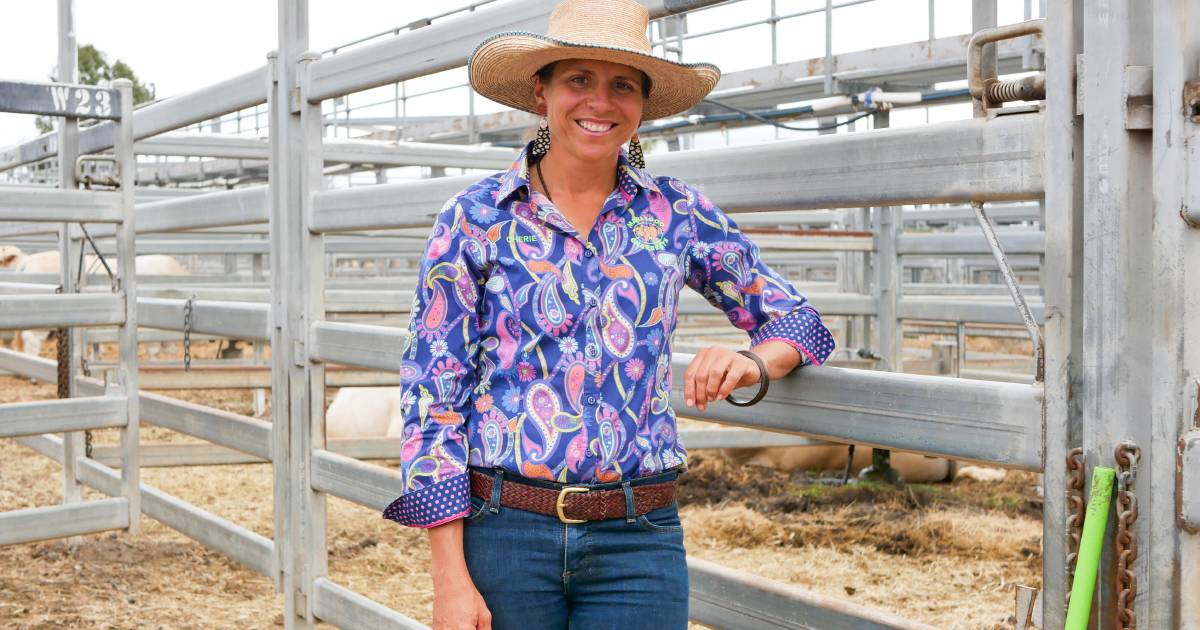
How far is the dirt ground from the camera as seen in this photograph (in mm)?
3857

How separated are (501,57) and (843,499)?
3534mm

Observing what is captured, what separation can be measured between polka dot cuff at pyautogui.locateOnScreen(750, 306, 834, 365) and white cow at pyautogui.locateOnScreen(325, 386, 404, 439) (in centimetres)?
459

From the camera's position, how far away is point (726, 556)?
4324 mm

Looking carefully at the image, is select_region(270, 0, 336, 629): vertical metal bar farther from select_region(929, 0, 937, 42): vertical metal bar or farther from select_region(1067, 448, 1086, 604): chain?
select_region(929, 0, 937, 42): vertical metal bar

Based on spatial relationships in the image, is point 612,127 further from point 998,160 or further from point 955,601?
point 955,601

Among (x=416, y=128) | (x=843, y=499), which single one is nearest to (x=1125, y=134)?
(x=843, y=499)

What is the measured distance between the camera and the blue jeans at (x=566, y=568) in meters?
1.85

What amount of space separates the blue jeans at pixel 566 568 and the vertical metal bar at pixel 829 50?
703 cm

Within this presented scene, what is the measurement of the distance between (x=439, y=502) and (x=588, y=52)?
70 centimetres

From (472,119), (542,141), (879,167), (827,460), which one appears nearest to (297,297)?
(542,141)

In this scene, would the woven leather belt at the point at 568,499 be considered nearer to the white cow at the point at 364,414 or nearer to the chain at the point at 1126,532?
the chain at the point at 1126,532

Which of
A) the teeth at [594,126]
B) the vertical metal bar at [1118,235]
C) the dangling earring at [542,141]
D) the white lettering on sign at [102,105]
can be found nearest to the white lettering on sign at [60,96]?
the white lettering on sign at [102,105]

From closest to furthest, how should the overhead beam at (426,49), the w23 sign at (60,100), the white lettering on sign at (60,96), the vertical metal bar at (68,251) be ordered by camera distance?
1. the overhead beam at (426,49)
2. the w23 sign at (60,100)
3. the white lettering on sign at (60,96)
4. the vertical metal bar at (68,251)

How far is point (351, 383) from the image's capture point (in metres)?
5.17
